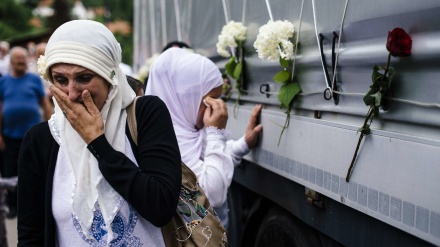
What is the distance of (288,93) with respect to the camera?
3.22 metres

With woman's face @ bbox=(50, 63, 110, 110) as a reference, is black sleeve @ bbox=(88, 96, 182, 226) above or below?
below

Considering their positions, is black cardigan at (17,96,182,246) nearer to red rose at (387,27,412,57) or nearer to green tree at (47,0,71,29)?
red rose at (387,27,412,57)

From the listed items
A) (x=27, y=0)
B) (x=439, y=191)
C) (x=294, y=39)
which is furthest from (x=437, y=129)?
(x=27, y=0)

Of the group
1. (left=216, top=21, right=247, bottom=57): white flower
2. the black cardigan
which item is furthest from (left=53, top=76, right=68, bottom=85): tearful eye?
(left=216, top=21, right=247, bottom=57): white flower

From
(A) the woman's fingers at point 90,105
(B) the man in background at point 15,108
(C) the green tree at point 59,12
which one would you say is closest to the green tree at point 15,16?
(C) the green tree at point 59,12

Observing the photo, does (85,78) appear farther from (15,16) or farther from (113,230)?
(15,16)

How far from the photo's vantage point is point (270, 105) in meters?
3.68

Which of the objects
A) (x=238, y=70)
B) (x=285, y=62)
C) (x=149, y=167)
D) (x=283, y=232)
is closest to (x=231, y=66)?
(x=238, y=70)

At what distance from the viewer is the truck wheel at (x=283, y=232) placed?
327cm

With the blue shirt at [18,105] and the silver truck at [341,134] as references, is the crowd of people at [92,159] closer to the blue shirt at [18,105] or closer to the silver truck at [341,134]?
the silver truck at [341,134]

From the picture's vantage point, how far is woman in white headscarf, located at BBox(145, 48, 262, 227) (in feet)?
11.1

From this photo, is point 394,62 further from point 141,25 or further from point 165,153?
point 141,25

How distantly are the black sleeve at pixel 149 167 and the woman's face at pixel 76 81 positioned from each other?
0.16 meters

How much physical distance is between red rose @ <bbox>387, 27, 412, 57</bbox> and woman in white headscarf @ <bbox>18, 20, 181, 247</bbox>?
82 centimetres
